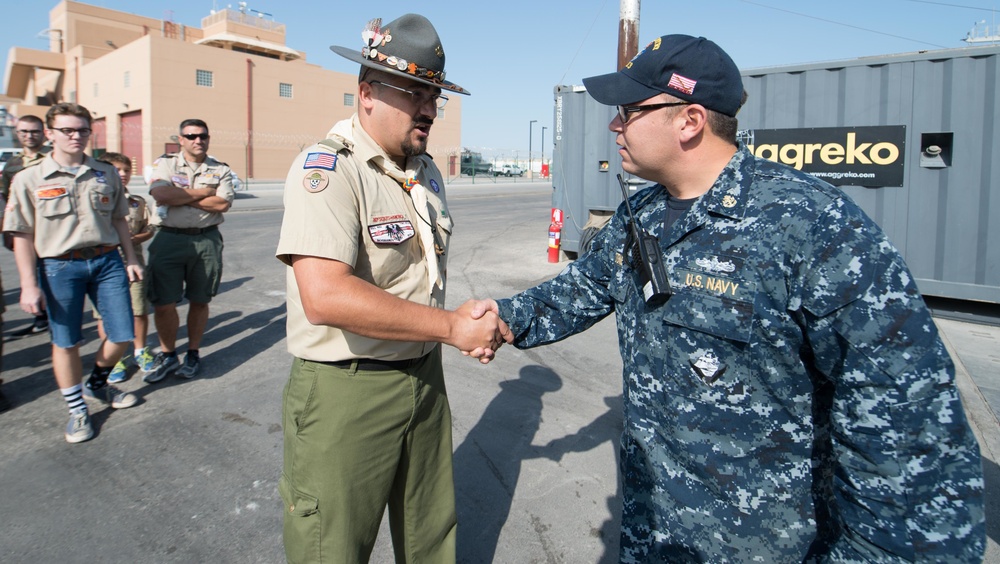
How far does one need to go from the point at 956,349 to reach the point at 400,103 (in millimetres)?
6150

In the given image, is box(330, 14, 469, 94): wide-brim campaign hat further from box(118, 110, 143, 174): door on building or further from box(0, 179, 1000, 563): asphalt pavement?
box(118, 110, 143, 174): door on building

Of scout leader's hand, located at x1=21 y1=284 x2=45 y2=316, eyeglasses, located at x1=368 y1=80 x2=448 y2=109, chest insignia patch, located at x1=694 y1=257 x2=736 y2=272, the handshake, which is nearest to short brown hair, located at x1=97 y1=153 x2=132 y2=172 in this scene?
scout leader's hand, located at x1=21 y1=284 x2=45 y2=316

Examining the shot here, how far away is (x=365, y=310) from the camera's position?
1.93 m

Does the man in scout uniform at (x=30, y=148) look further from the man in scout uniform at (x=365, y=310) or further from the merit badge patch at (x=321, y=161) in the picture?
the merit badge patch at (x=321, y=161)

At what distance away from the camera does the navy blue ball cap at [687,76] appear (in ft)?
5.73

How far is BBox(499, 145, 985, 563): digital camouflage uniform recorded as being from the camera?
54.9 inches

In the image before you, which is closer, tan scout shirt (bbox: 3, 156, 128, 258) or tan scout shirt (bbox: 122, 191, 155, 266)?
tan scout shirt (bbox: 3, 156, 128, 258)

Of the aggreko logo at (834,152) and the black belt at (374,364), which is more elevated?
the aggreko logo at (834,152)

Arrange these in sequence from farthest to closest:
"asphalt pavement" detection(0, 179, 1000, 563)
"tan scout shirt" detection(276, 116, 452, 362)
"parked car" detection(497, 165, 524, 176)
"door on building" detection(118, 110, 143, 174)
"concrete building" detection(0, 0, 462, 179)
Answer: "parked car" detection(497, 165, 524, 176)
"door on building" detection(118, 110, 143, 174)
"concrete building" detection(0, 0, 462, 179)
"asphalt pavement" detection(0, 179, 1000, 563)
"tan scout shirt" detection(276, 116, 452, 362)

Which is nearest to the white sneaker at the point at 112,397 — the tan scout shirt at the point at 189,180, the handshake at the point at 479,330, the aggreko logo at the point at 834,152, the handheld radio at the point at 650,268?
the tan scout shirt at the point at 189,180

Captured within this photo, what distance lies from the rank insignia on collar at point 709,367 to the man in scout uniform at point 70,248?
12.7 feet

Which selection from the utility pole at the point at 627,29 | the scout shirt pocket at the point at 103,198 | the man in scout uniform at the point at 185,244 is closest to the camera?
the scout shirt pocket at the point at 103,198

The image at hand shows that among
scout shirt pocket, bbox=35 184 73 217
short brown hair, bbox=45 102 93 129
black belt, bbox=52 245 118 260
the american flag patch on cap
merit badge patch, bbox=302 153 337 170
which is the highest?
short brown hair, bbox=45 102 93 129

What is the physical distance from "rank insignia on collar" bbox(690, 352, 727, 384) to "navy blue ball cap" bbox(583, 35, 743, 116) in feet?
2.23
